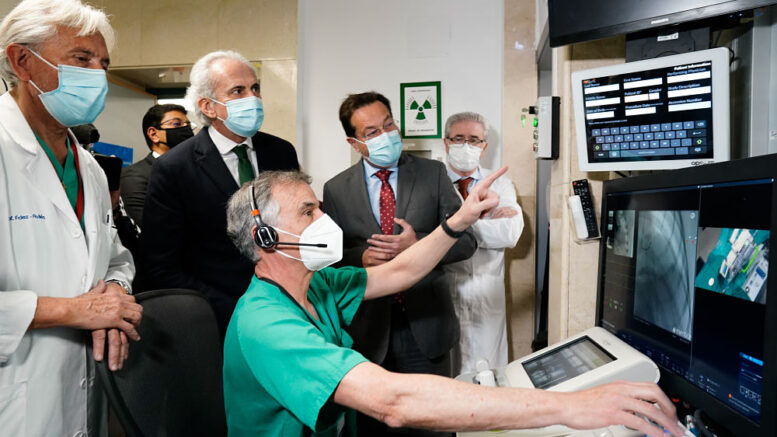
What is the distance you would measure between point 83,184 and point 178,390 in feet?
2.37

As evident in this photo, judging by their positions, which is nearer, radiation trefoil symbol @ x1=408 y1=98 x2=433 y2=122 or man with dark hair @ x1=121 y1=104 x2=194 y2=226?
man with dark hair @ x1=121 y1=104 x2=194 y2=226

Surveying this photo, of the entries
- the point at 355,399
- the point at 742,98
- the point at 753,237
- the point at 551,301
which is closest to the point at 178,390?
the point at 355,399

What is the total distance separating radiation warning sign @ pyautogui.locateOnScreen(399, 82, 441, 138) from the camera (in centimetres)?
316

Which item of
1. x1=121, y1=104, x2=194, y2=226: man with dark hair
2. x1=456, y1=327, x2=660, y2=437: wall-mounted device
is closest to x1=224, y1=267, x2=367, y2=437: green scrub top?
x1=456, y1=327, x2=660, y2=437: wall-mounted device

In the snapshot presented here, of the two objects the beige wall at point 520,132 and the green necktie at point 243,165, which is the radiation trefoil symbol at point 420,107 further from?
the green necktie at point 243,165

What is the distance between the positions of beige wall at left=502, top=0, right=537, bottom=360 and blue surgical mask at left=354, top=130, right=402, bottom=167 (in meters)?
1.31

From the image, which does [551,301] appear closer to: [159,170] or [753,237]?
[753,237]

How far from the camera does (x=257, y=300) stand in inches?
41.6

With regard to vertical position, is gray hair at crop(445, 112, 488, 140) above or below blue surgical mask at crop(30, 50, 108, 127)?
above

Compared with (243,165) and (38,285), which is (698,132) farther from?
(38,285)

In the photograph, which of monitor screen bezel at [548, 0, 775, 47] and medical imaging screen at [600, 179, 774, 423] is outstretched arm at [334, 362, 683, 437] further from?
monitor screen bezel at [548, 0, 775, 47]

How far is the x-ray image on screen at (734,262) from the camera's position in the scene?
696mm

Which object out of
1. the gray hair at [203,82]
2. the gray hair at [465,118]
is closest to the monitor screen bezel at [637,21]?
the gray hair at [203,82]

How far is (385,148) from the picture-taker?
2006mm
